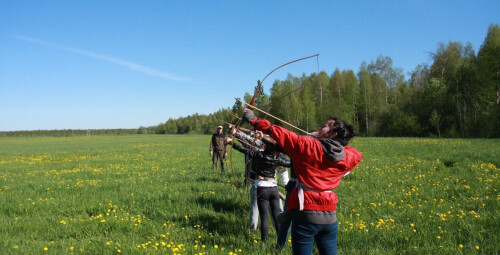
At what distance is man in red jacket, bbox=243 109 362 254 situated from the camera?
279cm

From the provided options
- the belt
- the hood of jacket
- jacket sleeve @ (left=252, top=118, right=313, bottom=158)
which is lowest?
the belt

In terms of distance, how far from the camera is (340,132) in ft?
9.85

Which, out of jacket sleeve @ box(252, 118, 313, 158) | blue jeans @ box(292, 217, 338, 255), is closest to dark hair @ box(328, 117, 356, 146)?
jacket sleeve @ box(252, 118, 313, 158)

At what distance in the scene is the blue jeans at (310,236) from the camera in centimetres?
290

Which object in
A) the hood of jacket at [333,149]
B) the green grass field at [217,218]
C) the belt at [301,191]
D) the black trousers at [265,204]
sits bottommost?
the green grass field at [217,218]

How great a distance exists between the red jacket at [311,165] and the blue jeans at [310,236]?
0.53ft

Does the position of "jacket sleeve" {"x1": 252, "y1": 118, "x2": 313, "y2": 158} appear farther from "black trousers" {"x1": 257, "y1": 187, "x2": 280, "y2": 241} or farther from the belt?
"black trousers" {"x1": 257, "y1": 187, "x2": 280, "y2": 241}

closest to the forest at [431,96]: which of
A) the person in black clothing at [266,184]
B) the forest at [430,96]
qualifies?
the forest at [430,96]

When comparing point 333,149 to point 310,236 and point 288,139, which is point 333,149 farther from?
point 310,236

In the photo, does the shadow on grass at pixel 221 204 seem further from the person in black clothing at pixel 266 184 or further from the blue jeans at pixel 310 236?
the blue jeans at pixel 310 236

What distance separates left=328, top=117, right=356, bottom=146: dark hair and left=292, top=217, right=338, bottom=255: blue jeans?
834 millimetres

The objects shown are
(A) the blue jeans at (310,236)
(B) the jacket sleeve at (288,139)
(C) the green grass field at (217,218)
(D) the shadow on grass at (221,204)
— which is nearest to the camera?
(B) the jacket sleeve at (288,139)

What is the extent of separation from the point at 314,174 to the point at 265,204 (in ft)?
7.30

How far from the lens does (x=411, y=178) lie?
9.98 metres
